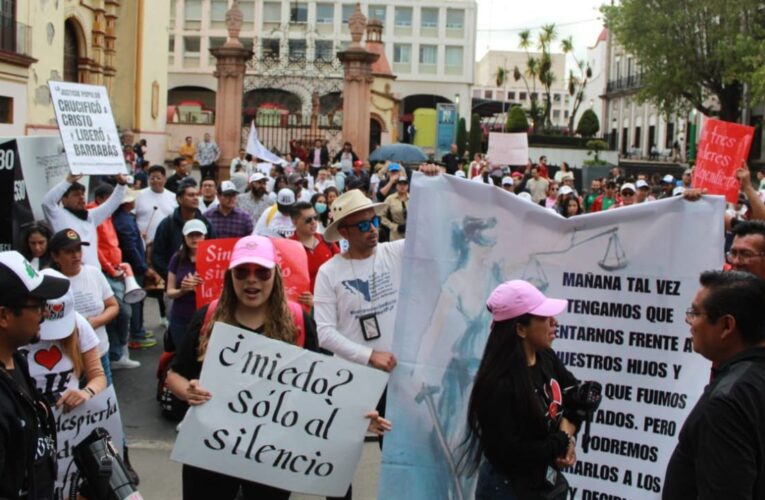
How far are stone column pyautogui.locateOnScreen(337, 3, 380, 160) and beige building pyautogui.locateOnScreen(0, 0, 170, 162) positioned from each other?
21.9 feet

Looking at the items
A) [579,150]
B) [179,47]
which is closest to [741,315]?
[579,150]

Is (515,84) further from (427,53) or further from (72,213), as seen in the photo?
(72,213)

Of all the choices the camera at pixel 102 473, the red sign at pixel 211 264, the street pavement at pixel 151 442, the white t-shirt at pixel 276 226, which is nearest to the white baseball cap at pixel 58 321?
the street pavement at pixel 151 442

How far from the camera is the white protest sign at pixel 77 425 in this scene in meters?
4.82

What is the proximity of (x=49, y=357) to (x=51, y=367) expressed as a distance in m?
0.05

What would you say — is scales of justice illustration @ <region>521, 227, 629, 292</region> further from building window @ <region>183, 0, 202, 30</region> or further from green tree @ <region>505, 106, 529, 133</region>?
building window @ <region>183, 0, 202, 30</region>

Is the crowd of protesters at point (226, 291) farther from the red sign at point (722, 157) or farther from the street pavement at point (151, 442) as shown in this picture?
the red sign at point (722, 157)

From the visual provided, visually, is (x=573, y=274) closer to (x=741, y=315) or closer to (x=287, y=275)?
(x=741, y=315)

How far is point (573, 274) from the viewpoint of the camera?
4953 millimetres

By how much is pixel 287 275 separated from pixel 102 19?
1026 inches

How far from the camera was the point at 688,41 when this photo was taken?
138 ft

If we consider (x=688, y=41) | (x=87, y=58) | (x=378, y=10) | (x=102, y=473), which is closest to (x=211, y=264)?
(x=102, y=473)

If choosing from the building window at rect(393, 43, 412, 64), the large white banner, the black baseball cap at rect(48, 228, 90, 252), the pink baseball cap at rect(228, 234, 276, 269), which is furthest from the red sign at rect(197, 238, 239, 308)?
the building window at rect(393, 43, 412, 64)

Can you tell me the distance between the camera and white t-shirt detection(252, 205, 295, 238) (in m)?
9.51
